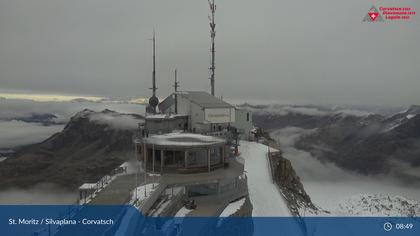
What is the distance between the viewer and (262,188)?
3080cm

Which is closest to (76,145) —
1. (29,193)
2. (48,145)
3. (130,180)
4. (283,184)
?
(48,145)

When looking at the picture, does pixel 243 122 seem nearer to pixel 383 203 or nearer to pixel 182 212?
pixel 182 212

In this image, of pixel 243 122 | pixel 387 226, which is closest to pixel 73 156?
pixel 243 122

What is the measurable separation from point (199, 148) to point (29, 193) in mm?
86223

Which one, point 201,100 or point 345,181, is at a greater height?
point 201,100

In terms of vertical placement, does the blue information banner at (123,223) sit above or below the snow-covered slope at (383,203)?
above

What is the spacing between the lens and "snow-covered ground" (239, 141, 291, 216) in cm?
2745

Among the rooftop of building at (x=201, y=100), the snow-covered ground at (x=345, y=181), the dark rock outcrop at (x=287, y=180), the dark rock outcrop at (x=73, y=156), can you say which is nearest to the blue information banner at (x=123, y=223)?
the dark rock outcrop at (x=287, y=180)

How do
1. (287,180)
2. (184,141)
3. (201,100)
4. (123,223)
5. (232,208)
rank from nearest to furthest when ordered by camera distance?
(123,223) < (232,208) < (184,141) < (287,180) < (201,100)

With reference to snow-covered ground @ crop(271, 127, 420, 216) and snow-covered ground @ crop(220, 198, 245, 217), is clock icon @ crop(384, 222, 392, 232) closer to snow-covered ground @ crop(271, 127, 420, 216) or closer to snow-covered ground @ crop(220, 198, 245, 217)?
snow-covered ground @ crop(220, 198, 245, 217)

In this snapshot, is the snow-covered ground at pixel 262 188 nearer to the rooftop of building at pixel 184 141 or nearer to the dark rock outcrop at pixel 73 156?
the rooftop of building at pixel 184 141

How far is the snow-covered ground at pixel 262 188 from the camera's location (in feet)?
A: 90.1

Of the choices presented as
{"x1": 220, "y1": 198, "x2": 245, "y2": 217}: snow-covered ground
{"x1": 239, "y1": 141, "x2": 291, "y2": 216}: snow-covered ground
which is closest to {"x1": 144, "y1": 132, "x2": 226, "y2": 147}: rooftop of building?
{"x1": 220, "y1": 198, "x2": 245, "y2": 217}: snow-covered ground

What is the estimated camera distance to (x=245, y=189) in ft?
87.5
